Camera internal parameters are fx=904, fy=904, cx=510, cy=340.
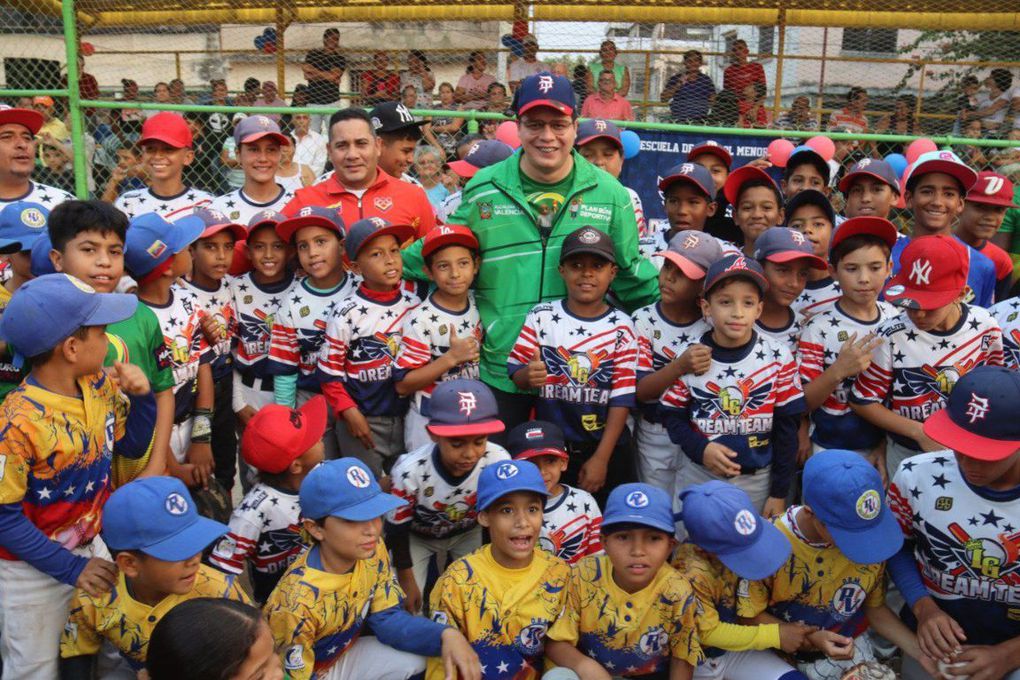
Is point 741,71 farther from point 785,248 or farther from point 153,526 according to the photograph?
point 153,526

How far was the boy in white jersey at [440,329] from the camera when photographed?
12.9ft

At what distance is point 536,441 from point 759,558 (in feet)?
3.14

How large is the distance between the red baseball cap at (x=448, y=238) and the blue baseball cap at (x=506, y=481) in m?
1.12

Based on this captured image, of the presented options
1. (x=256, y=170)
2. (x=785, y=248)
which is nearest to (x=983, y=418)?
(x=785, y=248)

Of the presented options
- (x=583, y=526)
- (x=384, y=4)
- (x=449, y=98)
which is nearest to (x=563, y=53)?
(x=449, y=98)

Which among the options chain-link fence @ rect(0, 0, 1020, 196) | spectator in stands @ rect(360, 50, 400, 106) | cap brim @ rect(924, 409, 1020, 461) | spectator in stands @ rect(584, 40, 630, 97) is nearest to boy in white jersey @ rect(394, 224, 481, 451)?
cap brim @ rect(924, 409, 1020, 461)

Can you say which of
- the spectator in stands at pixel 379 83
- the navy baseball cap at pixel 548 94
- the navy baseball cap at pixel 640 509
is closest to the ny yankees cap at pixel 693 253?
the navy baseball cap at pixel 548 94

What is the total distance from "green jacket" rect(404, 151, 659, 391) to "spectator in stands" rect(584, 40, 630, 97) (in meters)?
6.76

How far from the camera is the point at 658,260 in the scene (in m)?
4.82

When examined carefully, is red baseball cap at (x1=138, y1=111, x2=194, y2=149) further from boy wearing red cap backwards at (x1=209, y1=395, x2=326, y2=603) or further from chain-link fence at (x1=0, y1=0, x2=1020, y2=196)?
chain-link fence at (x1=0, y1=0, x2=1020, y2=196)

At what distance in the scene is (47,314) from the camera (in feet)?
9.47

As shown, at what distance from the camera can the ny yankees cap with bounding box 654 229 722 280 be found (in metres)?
3.86

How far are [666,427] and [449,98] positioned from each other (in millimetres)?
7057

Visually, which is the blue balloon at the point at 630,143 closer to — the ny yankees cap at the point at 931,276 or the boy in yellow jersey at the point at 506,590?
the ny yankees cap at the point at 931,276
